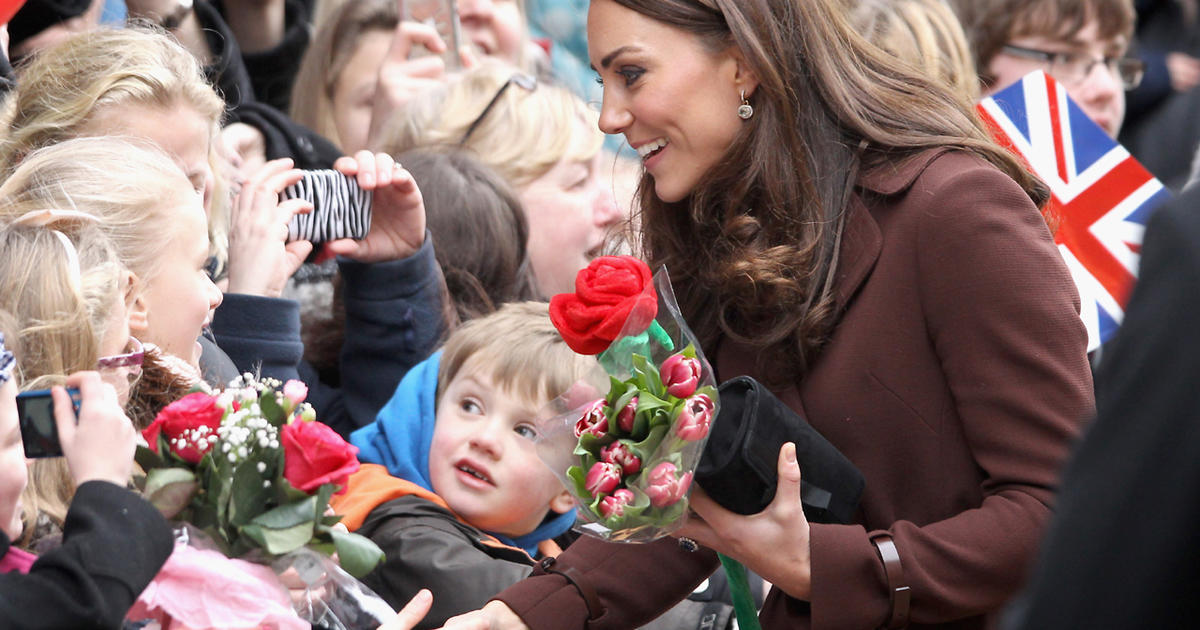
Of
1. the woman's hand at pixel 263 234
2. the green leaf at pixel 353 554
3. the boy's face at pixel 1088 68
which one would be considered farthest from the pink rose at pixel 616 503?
the boy's face at pixel 1088 68

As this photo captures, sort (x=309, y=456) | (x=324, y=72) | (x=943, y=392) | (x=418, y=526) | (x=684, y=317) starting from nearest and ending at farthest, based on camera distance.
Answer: (x=309, y=456) → (x=943, y=392) → (x=684, y=317) → (x=418, y=526) → (x=324, y=72)

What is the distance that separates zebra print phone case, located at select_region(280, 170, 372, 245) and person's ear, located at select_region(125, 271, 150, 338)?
93 cm

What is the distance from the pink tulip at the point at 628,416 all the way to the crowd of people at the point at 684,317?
0.63ft

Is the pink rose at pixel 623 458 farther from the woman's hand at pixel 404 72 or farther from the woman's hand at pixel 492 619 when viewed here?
the woman's hand at pixel 404 72

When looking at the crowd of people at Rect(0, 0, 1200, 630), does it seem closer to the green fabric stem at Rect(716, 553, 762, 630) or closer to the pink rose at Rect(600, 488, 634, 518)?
the green fabric stem at Rect(716, 553, 762, 630)

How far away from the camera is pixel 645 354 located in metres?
2.21

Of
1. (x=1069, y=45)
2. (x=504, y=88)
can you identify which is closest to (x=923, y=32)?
(x=1069, y=45)

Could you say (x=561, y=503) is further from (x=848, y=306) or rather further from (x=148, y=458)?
(x=148, y=458)

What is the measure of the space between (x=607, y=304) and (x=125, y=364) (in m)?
0.84

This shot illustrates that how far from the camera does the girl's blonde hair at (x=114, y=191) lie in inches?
107

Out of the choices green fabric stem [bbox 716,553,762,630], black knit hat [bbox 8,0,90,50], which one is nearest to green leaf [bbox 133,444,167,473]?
green fabric stem [bbox 716,553,762,630]

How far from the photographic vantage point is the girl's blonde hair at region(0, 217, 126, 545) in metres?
2.36

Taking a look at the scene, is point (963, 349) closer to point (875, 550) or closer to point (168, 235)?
point (875, 550)

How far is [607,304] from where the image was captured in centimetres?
221
